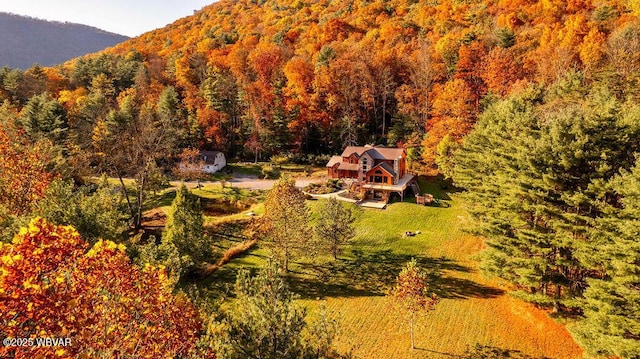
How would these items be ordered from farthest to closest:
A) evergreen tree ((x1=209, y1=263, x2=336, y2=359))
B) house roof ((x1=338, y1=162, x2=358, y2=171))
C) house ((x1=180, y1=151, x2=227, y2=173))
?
house ((x1=180, y1=151, x2=227, y2=173))
house roof ((x1=338, y1=162, x2=358, y2=171))
evergreen tree ((x1=209, y1=263, x2=336, y2=359))

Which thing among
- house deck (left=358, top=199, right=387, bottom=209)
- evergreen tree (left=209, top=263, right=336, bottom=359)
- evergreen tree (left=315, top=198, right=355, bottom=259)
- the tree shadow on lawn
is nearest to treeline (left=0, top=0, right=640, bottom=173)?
house deck (left=358, top=199, right=387, bottom=209)

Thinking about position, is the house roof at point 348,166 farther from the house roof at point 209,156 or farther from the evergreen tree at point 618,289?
the evergreen tree at point 618,289

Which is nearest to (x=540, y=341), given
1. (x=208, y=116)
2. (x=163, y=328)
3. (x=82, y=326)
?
(x=163, y=328)

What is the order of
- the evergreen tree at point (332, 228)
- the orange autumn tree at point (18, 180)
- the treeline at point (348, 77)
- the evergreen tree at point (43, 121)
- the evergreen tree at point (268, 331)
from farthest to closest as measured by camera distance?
the evergreen tree at point (43, 121)
the treeline at point (348, 77)
the evergreen tree at point (332, 228)
the orange autumn tree at point (18, 180)
the evergreen tree at point (268, 331)

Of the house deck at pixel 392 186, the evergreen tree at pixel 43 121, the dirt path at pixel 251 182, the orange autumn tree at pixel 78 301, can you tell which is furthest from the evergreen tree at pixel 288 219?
the evergreen tree at pixel 43 121

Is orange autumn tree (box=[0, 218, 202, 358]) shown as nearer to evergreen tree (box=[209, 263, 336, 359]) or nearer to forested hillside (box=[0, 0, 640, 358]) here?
forested hillside (box=[0, 0, 640, 358])

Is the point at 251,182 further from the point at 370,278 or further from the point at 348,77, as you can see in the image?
the point at 370,278

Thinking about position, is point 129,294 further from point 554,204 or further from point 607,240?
point 554,204
